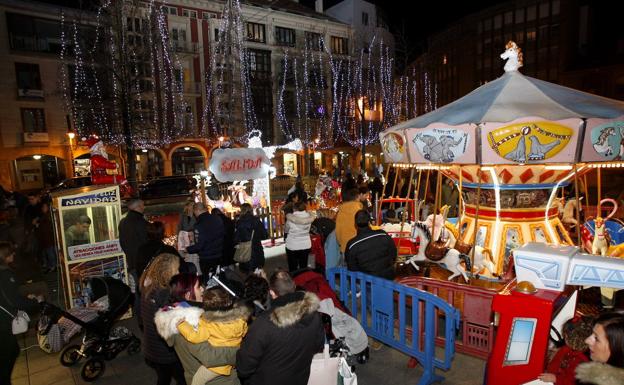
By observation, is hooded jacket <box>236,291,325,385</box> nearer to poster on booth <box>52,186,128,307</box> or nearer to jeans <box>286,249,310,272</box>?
jeans <box>286,249,310,272</box>

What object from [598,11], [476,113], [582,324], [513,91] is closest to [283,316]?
[582,324]

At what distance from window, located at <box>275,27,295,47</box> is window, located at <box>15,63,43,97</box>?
21116 mm

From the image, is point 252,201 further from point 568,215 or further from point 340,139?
point 340,139

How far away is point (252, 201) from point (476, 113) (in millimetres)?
7940

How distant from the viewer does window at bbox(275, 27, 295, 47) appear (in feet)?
128

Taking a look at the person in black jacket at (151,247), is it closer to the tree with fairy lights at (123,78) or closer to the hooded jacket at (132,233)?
the hooded jacket at (132,233)

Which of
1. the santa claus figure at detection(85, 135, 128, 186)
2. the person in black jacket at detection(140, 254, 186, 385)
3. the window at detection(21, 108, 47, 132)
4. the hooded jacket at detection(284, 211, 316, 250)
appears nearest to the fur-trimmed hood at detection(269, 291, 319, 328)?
the person in black jacket at detection(140, 254, 186, 385)

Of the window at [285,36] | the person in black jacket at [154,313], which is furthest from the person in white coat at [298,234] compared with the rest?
the window at [285,36]

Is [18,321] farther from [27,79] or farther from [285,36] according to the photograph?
[285,36]

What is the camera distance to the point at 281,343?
9.15 ft

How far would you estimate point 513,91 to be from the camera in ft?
19.6

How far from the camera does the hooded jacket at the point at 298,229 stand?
7.38m

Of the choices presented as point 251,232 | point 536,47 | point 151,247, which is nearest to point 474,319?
point 251,232

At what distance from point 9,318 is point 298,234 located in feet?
15.1
